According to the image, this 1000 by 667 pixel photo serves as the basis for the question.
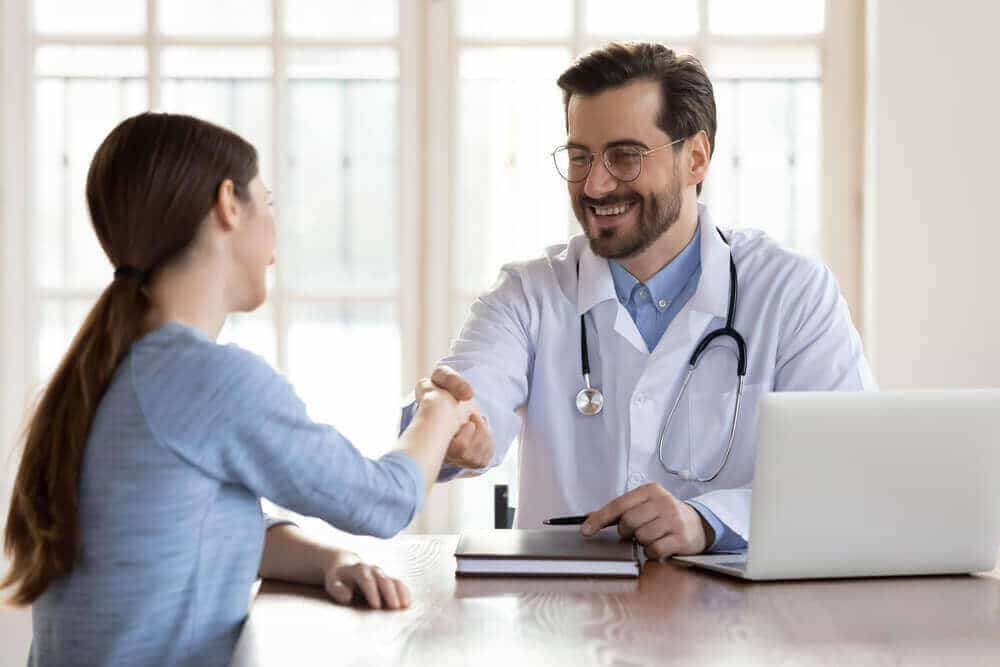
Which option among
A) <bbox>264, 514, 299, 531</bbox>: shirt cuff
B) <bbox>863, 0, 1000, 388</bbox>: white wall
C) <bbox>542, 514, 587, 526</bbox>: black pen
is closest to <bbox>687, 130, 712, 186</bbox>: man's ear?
<bbox>542, 514, 587, 526</bbox>: black pen

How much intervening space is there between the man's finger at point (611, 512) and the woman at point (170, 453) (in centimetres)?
29

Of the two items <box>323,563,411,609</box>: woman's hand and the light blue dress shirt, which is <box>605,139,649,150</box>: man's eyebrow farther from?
<box>323,563,411,609</box>: woman's hand

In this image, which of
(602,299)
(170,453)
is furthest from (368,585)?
(602,299)

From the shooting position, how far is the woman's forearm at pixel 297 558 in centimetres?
152

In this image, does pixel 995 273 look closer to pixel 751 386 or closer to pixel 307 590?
pixel 751 386

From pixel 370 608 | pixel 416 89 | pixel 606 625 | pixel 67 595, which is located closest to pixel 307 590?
pixel 370 608

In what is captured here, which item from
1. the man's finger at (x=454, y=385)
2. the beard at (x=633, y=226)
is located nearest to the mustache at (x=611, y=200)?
the beard at (x=633, y=226)

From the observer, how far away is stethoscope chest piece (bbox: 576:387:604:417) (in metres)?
2.15

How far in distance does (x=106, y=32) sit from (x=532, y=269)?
6.27 feet

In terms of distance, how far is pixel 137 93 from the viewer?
A: 12.0 ft

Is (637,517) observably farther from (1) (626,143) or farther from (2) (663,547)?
(1) (626,143)

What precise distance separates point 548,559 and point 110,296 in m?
0.61

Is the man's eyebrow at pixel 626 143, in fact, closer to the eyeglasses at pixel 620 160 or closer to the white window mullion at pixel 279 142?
the eyeglasses at pixel 620 160

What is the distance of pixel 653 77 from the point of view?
7.54 feet
